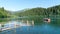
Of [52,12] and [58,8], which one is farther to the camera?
[58,8]

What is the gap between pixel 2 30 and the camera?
23750 millimetres

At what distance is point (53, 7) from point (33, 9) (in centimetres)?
1996

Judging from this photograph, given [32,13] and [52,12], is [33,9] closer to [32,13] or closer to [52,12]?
[32,13]

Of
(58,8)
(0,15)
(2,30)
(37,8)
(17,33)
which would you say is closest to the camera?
(17,33)

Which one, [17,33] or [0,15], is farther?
[0,15]

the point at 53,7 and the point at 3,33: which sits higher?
the point at 53,7

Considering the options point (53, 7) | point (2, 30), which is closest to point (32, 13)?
point (53, 7)

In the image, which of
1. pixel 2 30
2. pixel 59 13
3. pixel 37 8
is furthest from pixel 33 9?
pixel 2 30

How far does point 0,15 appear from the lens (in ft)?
254

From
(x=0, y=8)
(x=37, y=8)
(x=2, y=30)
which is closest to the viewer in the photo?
(x=2, y=30)

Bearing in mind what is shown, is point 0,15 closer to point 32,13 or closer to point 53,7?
point 32,13

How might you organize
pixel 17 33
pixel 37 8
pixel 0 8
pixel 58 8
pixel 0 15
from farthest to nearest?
1. pixel 37 8
2. pixel 58 8
3. pixel 0 8
4. pixel 0 15
5. pixel 17 33

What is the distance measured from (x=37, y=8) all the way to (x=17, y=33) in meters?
101

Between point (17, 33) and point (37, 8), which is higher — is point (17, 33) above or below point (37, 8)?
below
